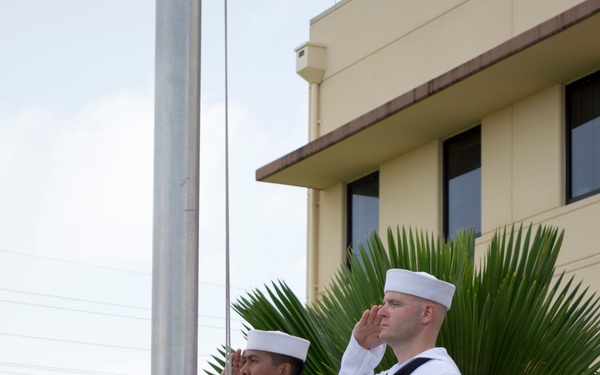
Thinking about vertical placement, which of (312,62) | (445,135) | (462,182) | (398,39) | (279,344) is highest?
(312,62)

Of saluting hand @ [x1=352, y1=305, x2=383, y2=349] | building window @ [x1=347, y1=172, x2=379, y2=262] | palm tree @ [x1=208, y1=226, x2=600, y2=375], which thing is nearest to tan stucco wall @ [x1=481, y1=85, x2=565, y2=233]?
building window @ [x1=347, y1=172, x2=379, y2=262]

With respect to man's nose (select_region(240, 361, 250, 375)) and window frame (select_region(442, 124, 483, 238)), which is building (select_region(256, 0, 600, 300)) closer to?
window frame (select_region(442, 124, 483, 238))

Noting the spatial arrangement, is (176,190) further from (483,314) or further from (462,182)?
(462,182)

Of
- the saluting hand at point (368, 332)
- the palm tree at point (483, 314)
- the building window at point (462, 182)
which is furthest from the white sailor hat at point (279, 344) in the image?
the building window at point (462, 182)

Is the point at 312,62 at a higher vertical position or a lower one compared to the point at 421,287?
higher

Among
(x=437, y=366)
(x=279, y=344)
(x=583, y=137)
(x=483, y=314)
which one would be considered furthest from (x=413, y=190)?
(x=437, y=366)

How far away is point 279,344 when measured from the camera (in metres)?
6.79

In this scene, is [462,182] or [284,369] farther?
[462,182]

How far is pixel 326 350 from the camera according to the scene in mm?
8344

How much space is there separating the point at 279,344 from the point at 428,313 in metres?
1.88

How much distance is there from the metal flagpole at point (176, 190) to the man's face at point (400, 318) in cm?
100

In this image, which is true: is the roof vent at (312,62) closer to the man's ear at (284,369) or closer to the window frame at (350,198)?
the window frame at (350,198)

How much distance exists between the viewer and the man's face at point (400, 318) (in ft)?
16.2

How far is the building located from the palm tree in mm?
4102
